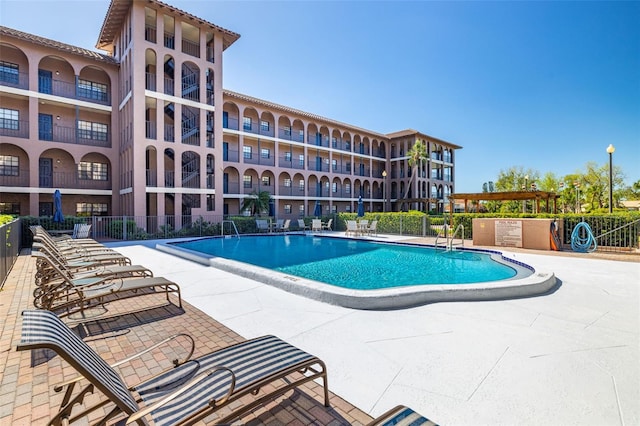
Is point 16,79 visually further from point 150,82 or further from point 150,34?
point 150,34

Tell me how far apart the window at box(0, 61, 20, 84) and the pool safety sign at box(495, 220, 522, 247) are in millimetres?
29206

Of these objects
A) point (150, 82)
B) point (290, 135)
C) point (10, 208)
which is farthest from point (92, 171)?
point (290, 135)

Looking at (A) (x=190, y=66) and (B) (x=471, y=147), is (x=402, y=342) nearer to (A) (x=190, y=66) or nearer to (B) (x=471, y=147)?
(A) (x=190, y=66)

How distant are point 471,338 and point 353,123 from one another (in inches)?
1584

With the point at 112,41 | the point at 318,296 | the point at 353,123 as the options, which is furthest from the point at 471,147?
the point at 318,296

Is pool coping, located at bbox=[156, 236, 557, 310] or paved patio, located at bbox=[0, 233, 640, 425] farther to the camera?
pool coping, located at bbox=[156, 236, 557, 310]

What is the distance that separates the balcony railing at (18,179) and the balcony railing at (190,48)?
43.2 feet

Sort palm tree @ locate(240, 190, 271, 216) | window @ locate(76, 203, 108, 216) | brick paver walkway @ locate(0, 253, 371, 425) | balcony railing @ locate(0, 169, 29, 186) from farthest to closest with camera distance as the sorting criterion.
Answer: palm tree @ locate(240, 190, 271, 216) < window @ locate(76, 203, 108, 216) < balcony railing @ locate(0, 169, 29, 186) < brick paver walkway @ locate(0, 253, 371, 425)

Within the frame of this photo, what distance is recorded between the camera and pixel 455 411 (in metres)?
2.37

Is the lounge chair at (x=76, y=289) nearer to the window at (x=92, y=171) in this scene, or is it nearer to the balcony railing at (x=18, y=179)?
the balcony railing at (x=18, y=179)

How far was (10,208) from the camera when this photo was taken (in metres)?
19.4

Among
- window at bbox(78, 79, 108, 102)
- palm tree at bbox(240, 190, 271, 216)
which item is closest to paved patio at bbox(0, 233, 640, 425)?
palm tree at bbox(240, 190, 271, 216)

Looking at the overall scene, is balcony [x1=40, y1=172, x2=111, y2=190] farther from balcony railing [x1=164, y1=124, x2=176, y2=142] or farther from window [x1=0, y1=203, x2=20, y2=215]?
balcony railing [x1=164, y1=124, x2=176, y2=142]

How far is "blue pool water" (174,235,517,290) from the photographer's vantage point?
7996 mm
